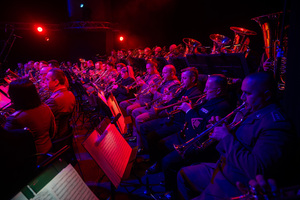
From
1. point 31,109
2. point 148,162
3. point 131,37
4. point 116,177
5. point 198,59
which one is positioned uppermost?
point 131,37

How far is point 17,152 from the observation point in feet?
5.52

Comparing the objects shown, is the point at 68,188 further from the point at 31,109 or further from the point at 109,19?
the point at 109,19

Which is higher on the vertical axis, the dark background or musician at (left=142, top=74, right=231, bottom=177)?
the dark background

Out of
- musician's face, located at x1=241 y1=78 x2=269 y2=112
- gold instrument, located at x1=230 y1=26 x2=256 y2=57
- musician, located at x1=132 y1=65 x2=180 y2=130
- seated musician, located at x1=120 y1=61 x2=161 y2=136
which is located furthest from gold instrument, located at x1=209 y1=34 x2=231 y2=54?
musician's face, located at x1=241 y1=78 x2=269 y2=112

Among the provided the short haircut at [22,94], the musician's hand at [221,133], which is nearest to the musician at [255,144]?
the musician's hand at [221,133]

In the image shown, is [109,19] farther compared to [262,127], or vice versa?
[109,19]

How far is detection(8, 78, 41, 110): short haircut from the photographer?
2281mm

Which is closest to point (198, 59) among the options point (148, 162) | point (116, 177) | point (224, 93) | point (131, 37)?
point (224, 93)

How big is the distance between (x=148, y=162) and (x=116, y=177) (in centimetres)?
172

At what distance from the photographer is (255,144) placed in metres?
1.57

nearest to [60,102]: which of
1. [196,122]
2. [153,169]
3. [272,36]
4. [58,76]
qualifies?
[58,76]

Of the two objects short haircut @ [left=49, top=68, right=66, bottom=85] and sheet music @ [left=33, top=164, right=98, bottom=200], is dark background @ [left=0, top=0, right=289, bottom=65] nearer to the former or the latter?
short haircut @ [left=49, top=68, right=66, bottom=85]

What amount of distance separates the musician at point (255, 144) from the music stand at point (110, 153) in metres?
0.88

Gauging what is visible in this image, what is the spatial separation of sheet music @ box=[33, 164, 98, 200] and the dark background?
7.53m
